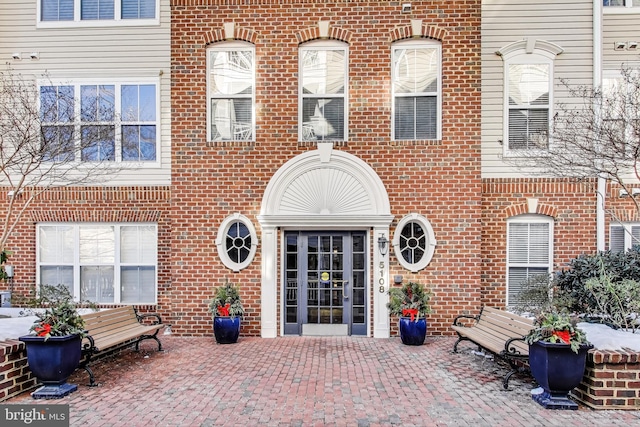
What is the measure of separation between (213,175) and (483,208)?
5.83 m

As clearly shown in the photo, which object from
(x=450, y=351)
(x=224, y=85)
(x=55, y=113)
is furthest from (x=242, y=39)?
(x=450, y=351)

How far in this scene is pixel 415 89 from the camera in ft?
27.7

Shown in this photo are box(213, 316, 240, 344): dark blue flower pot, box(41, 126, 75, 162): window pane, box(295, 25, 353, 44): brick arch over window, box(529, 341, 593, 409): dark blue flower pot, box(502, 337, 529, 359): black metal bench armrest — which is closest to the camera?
box(529, 341, 593, 409): dark blue flower pot

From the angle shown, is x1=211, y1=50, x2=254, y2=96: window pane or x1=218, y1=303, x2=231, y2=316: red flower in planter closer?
x1=218, y1=303, x2=231, y2=316: red flower in planter

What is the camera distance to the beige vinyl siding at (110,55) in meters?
9.05

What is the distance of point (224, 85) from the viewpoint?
858 cm

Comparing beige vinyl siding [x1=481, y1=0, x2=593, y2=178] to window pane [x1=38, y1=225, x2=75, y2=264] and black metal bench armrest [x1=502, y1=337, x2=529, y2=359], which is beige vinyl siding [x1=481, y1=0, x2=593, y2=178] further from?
window pane [x1=38, y1=225, x2=75, y2=264]

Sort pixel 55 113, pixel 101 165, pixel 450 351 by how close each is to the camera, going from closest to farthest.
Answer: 1. pixel 450 351
2. pixel 55 113
3. pixel 101 165

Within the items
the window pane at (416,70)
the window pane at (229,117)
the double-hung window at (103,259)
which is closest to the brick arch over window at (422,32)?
the window pane at (416,70)

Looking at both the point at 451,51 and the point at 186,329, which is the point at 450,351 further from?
the point at 451,51

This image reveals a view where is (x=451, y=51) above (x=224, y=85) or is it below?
above

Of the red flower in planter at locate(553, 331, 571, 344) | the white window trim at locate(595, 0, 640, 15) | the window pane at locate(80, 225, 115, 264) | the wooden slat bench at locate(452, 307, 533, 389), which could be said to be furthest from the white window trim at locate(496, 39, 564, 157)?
the window pane at locate(80, 225, 115, 264)

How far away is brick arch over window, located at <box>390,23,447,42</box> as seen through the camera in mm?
8234

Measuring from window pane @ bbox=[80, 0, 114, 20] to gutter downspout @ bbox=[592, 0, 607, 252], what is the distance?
10.7 metres
